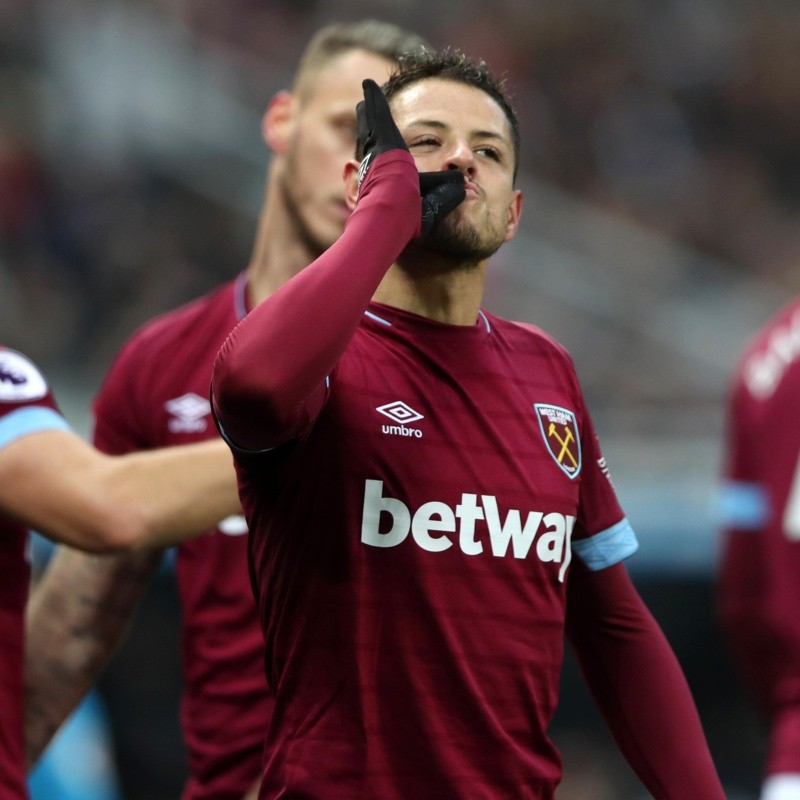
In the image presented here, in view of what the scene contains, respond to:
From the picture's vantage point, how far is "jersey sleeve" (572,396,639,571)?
8.39 feet

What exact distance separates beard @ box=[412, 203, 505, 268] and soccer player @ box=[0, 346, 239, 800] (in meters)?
0.70

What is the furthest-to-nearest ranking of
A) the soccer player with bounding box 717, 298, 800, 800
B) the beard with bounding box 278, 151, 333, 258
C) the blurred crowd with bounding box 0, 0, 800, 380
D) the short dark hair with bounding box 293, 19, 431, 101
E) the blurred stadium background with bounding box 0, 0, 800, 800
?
the blurred crowd with bounding box 0, 0, 800, 380
the blurred stadium background with bounding box 0, 0, 800, 800
the short dark hair with bounding box 293, 19, 431, 101
the beard with bounding box 278, 151, 333, 258
the soccer player with bounding box 717, 298, 800, 800

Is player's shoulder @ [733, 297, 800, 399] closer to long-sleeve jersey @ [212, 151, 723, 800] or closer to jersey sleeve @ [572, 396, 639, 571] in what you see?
jersey sleeve @ [572, 396, 639, 571]

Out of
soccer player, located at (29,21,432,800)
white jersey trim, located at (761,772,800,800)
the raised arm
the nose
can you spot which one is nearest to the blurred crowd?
soccer player, located at (29,21,432,800)

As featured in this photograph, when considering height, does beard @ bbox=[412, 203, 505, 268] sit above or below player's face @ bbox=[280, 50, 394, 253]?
below

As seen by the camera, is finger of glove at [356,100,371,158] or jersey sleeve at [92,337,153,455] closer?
finger of glove at [356,100,371,158]

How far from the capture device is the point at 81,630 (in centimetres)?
357

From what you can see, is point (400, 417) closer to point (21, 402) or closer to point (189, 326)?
point (21, 402)

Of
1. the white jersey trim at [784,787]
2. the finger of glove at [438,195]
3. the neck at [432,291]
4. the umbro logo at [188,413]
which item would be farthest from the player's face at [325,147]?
the white jersey trim at [784,787]

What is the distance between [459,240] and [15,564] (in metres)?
1.10

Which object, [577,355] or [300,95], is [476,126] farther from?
[577,355]

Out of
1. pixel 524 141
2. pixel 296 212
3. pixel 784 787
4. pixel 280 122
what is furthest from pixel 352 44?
pixel 524 141

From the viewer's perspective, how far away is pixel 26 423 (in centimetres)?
280

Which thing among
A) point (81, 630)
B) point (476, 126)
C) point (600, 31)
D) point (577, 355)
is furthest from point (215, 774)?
point (600, 31)
